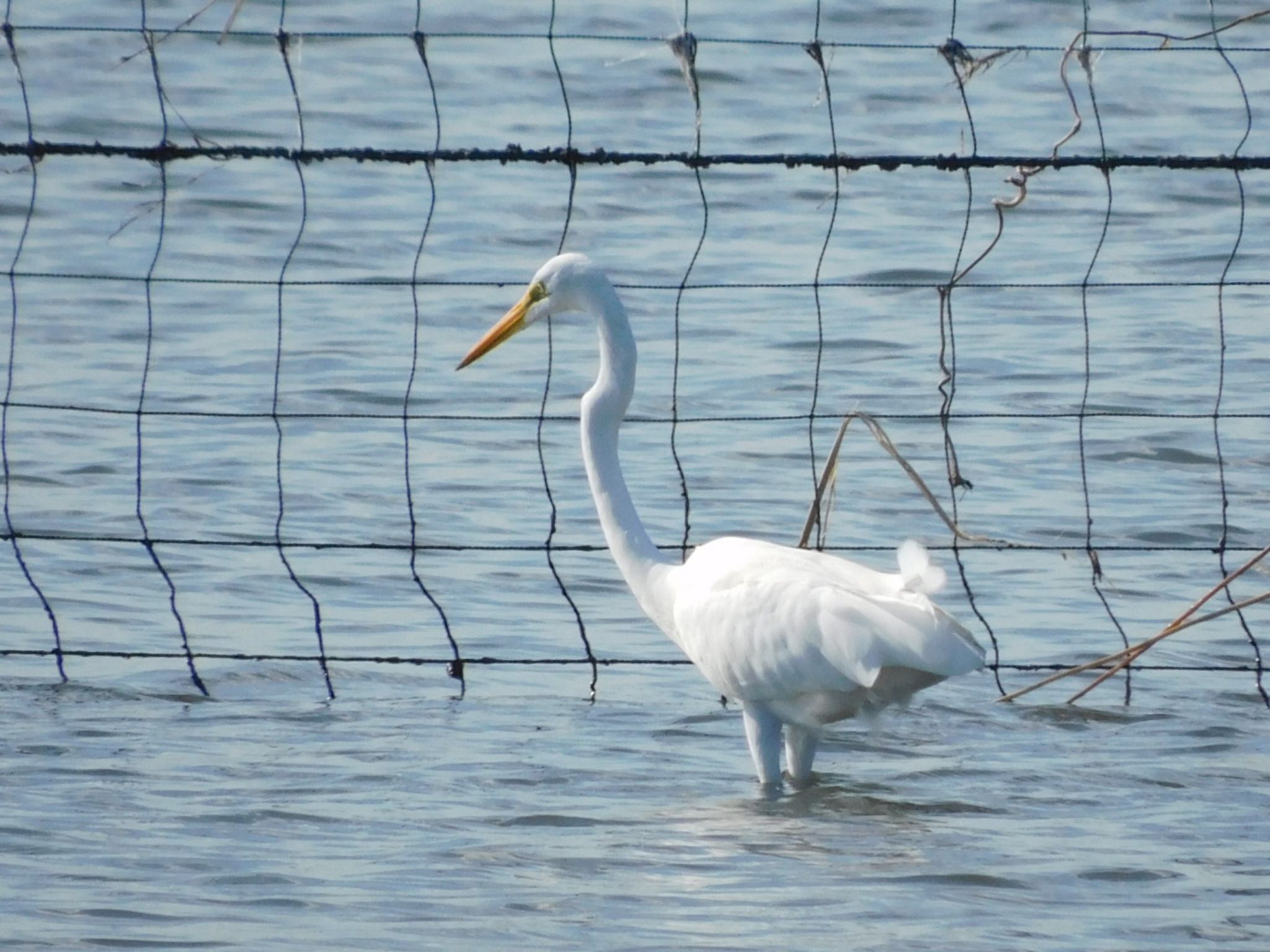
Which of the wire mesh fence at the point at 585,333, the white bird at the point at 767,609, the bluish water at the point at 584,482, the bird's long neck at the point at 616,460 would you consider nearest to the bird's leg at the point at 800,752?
the white bird at the point at 767,609

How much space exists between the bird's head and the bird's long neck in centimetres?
5

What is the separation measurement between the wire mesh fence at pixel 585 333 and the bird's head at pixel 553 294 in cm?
28

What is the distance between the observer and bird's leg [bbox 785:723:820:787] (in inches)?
249

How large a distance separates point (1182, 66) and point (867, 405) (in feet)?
30.6

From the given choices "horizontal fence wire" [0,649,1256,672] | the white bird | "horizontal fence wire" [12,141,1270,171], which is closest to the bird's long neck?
the white bird

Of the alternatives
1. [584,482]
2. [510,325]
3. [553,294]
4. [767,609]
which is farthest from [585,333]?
[767,609]

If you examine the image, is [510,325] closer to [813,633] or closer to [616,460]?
[616,460]

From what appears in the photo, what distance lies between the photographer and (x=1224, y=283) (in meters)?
6.98

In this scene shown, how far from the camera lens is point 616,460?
21.3ft

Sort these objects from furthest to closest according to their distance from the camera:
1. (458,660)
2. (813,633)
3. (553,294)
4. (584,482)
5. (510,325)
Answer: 1. (584,482)
2. (458,660)
3. (510,325)
4. (553,294)
5. (813,633)

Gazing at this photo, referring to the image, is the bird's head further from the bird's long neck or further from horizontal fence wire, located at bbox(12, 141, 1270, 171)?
horizontal fence wire, located at bbox(12, 141, 1270, 171)

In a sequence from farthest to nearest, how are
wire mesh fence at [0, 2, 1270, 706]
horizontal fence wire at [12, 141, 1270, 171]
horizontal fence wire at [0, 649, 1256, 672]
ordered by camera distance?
wire mesh fence at [0, 2, 1270, 706] < horizontal fence wire at [0, 649, 1256, 672] < horizontal fence wire at [12, 141, 1270, 171]

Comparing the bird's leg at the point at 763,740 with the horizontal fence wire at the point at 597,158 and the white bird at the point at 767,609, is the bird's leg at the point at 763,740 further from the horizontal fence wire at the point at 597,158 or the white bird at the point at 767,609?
the horizontal fence wire at the point at 597,158

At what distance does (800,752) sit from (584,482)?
3.70 meters
